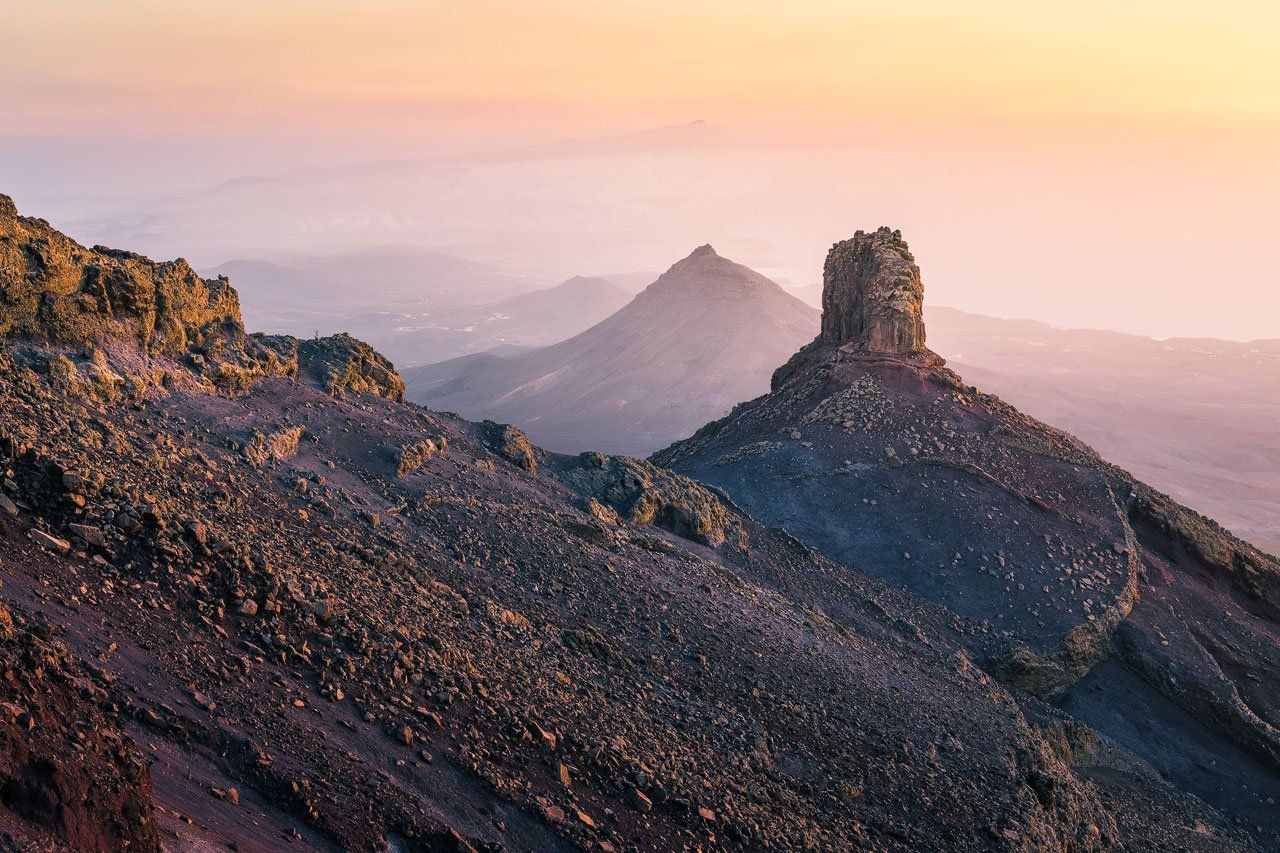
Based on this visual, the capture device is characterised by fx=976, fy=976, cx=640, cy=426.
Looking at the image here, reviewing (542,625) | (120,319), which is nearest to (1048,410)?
(542,625)

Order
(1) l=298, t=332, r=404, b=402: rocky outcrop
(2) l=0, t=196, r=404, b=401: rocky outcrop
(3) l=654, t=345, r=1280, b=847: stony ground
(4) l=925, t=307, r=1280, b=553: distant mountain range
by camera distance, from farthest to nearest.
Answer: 1. (4) l=925, t=307, r=1280, b=553: distant mountain range
2. (3) l=654, t=345, r=1280, b=847: stony ground
3. (1) l=298, t=332, r=404, b=402: rocky outcrop
4. (2) l=0, t=196, r=404, b=401: rocky outcrop

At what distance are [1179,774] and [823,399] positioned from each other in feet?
60.9

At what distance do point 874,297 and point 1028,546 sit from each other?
13.3 m

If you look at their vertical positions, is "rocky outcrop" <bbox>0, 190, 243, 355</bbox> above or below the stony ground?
above

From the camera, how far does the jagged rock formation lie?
29.0 meters

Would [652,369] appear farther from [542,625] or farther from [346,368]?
[542,625]

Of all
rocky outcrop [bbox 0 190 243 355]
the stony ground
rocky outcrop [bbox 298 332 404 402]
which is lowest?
the stony ground

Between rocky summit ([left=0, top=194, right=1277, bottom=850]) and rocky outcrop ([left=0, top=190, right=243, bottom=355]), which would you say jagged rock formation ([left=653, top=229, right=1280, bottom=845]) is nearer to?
rocky summit ([left=0, top=194, right=1277, bottom=850])

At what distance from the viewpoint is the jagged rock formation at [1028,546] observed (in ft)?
95.1

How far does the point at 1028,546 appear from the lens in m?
32.9

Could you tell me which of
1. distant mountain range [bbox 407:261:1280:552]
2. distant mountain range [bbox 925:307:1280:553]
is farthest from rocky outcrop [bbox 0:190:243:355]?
distant mountain range [bbox 925:307:1280:553]

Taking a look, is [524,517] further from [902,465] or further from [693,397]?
[693,397]

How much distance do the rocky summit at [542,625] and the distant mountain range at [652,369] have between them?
67.3 m

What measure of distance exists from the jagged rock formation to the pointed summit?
0.14 metres
